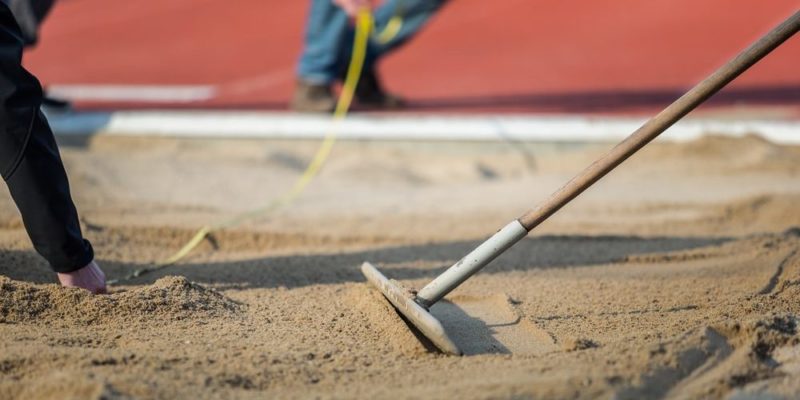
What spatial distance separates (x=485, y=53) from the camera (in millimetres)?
7621

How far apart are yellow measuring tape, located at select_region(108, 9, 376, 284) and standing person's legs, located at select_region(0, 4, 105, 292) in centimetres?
69

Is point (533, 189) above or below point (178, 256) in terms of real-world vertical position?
above

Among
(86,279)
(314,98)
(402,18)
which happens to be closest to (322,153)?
(314,98)

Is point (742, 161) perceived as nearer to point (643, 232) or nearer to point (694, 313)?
point (643, 232)

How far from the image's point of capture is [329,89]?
595 centimetres

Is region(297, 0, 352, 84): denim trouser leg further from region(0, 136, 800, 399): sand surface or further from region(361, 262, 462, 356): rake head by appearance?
region(361, 262, 462, 356): rake head

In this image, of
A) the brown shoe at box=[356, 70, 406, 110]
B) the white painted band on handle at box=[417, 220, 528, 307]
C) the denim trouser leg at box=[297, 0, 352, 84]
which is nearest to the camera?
the white painted band on handle at box=[417, 220, 528, 307]

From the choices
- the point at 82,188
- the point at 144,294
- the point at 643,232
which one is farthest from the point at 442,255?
the point at 82,188

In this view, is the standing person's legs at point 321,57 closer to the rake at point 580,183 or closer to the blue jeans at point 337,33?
the blue jeans at point 337,33

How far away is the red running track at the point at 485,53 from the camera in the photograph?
21.6 feet

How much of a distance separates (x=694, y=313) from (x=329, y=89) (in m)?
3.47

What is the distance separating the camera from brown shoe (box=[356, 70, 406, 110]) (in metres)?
6.16

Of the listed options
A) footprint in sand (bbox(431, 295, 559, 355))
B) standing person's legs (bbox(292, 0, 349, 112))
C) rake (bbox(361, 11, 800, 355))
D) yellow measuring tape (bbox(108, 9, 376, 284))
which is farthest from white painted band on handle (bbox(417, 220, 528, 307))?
standing person's legs (bbox(292, 0, 349, 112))

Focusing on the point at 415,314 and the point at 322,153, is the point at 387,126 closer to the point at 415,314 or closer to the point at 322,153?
the point at 322,153
